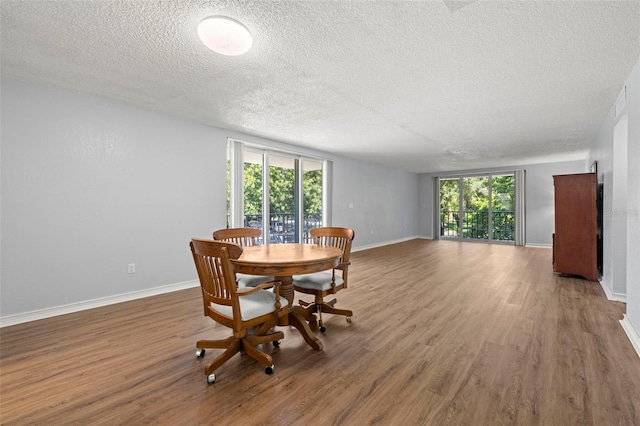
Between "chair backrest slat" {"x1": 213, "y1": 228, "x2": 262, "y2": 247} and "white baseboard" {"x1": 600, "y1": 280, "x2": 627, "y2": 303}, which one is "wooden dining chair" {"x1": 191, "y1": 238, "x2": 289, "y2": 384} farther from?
"white baseboard" {"x1": 600, "y1": 280, "x2": 627, "y2": 303}

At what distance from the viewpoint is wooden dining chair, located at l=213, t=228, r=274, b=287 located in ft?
8.76

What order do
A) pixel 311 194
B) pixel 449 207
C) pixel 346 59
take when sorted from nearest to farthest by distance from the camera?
1. pixel 346 59
2. pixel 311 194
3. pixel 449 207

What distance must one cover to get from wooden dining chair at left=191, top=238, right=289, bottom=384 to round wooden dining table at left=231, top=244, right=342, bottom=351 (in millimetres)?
143

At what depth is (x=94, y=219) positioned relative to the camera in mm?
3238

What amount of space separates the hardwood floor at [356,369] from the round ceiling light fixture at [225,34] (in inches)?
91.3

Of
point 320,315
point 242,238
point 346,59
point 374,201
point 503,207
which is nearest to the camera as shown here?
point 346,59

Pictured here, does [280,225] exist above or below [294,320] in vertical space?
above

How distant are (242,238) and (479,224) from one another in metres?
8.50

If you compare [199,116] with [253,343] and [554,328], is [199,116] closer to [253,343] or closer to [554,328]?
[253,343]

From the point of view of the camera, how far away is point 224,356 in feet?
6.41

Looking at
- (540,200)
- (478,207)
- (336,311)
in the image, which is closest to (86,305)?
(336,311)

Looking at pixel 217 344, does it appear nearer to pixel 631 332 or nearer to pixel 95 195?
pixel 95 195

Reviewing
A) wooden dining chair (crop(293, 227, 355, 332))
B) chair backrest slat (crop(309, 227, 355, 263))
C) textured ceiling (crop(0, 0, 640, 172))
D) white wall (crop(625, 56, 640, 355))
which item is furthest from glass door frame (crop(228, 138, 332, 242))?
white wall (crop(625, 56, 640, 355))

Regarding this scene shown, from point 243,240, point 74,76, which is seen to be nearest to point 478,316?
point 243,240
